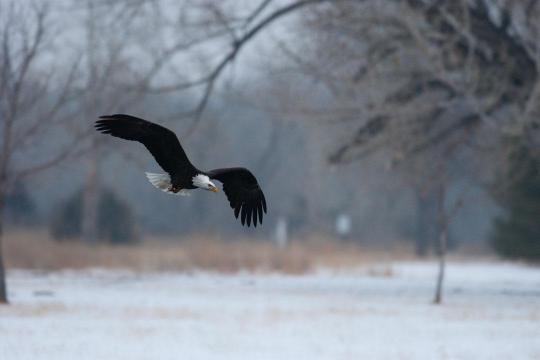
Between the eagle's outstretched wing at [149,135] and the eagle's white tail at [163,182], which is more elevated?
the eagle's outstretched wing at [149,135]

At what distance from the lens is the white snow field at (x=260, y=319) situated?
37.3 ft

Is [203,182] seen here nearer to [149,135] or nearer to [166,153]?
[166,153]

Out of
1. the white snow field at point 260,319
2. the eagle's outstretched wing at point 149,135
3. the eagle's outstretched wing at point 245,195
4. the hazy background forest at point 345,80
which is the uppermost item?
the hazy background forest at point 345,80

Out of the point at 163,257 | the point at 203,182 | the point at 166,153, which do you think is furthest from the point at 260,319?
the point at 163,257

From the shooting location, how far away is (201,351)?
11.3 meters

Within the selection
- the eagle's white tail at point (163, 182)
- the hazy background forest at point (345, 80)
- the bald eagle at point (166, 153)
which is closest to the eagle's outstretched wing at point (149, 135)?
the bald eagle at point (166, 153)

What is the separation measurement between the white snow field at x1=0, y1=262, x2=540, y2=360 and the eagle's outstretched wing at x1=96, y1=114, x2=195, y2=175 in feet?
8.39

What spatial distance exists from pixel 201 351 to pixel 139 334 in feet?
4.72

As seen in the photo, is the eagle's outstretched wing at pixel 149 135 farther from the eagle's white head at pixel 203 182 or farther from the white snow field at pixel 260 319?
the white snow field at pixel 260 319

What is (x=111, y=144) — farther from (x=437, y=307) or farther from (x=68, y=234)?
(x=68, y=234)

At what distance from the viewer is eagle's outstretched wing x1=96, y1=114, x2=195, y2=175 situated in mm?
8938

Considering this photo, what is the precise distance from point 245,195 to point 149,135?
4.70ft

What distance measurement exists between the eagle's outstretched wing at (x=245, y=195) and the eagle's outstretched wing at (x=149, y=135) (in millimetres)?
791

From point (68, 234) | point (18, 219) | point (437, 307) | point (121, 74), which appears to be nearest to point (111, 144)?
point (121, 74)
